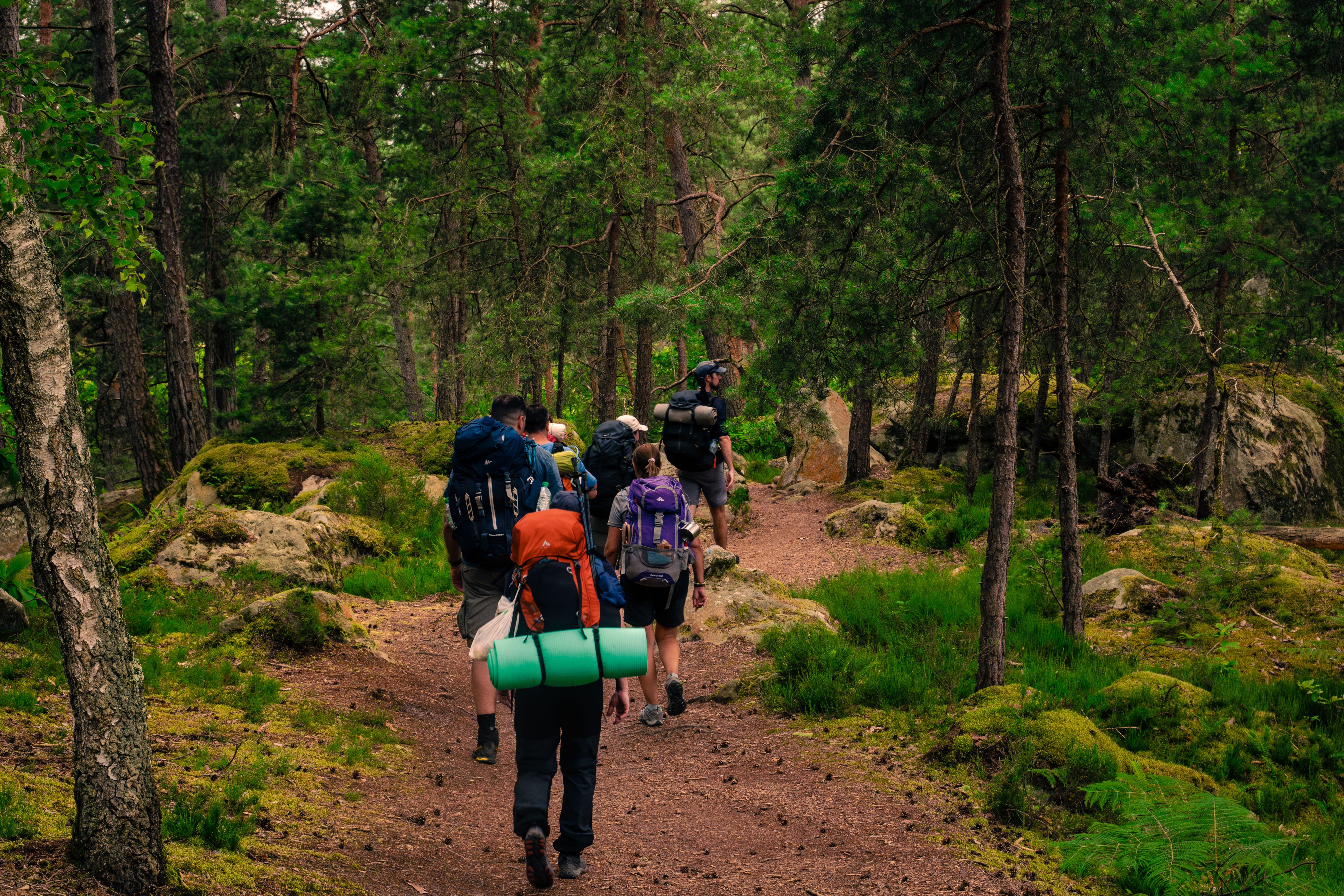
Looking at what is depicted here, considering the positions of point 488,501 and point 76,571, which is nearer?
point 76,571

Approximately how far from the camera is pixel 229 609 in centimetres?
789

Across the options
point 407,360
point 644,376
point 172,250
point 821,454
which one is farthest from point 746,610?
point 407,360

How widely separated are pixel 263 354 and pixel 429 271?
5874mm

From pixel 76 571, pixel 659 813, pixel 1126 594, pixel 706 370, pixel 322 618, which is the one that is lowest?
pixel 659 813

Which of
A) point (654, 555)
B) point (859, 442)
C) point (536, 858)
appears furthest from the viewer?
point (859, 442)

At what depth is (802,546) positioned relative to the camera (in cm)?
1305

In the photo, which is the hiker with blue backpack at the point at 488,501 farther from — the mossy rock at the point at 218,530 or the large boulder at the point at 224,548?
the mossy rock at the point at 218,530

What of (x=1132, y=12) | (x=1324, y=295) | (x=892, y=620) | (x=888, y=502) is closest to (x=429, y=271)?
(x=888, y=502)

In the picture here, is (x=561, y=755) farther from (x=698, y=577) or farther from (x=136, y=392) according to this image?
(x=136, y=392)

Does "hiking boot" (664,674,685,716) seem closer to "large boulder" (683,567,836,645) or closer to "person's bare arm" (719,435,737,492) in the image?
→ "large boulder" (683,567,836,645)

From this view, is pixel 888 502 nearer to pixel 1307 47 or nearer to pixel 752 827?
pixel 1307 47

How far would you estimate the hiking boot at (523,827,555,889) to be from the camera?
395 cm

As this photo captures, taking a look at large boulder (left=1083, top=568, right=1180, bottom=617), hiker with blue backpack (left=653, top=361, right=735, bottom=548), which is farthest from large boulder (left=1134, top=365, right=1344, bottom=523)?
hiker with blue backpack (left=653, top=361, right=735, bottom=548)

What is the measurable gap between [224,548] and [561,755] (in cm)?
609
